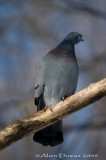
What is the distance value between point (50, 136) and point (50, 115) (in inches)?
22.7

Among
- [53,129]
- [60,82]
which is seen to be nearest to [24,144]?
[53,129]

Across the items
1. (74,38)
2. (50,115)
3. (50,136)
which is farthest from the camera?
(74,38)

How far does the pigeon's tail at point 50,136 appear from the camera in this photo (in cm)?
367

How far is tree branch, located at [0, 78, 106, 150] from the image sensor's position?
3.01 meters

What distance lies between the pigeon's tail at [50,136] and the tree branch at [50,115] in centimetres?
49

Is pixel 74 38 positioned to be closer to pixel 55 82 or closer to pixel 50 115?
pixel 55 82

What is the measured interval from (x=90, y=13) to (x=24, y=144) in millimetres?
2352

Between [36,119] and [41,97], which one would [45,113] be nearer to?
[36,119]

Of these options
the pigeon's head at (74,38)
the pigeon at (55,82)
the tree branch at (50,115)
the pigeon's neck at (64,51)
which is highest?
the pigeon's head at (74,38)

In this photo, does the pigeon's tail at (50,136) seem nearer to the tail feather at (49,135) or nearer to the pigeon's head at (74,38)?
the tail feather at (49,135)

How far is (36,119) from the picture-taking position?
3186 millimetres

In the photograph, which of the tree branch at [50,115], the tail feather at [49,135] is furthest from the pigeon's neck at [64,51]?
the tree branch at [50,115]

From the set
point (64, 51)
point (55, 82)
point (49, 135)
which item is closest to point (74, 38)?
point (64, 51)

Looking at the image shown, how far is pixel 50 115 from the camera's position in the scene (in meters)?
3.26
